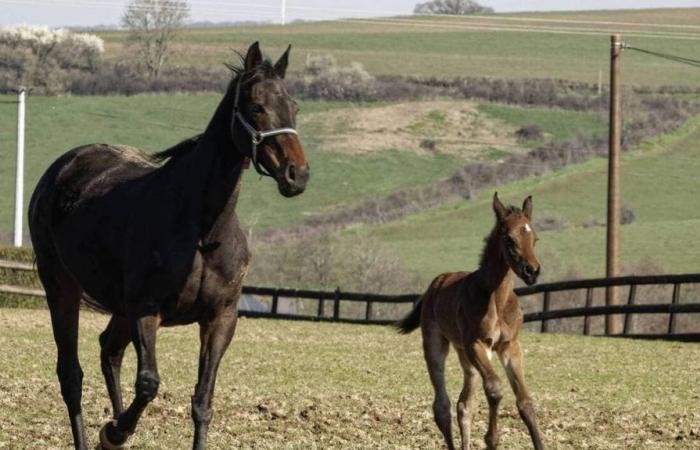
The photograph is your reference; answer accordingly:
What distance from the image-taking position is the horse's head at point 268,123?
843 centimetres

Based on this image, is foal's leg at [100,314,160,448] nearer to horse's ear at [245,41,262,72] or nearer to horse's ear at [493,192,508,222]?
horse's ear at [245,41,262,72]

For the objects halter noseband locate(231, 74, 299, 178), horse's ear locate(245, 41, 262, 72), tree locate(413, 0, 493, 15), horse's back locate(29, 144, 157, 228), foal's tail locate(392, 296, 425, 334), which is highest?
tree locate(413, 0, 493, 15)

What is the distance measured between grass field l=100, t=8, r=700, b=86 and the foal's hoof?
63123 millimetres

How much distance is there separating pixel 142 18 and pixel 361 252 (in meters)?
34.6

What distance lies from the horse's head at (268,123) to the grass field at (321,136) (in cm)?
4424


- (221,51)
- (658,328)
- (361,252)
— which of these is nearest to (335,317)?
(658,328)

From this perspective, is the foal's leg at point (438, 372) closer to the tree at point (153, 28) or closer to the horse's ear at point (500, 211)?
the horse's ear at point (500, 211)

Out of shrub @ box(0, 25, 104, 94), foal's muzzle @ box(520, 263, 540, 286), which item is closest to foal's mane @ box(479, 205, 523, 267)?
foal's muzzle @ box(520, 263, 540, 286)

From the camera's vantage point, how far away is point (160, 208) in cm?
934

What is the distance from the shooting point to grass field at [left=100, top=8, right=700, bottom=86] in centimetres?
7575

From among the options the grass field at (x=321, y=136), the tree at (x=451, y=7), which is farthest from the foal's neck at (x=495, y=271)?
the tree at (x=451, y=7)

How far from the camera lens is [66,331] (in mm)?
10828

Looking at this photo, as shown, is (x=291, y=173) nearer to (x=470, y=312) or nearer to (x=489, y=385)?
(x=489, y=385)

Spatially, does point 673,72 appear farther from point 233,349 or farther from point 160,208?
point 160,208
